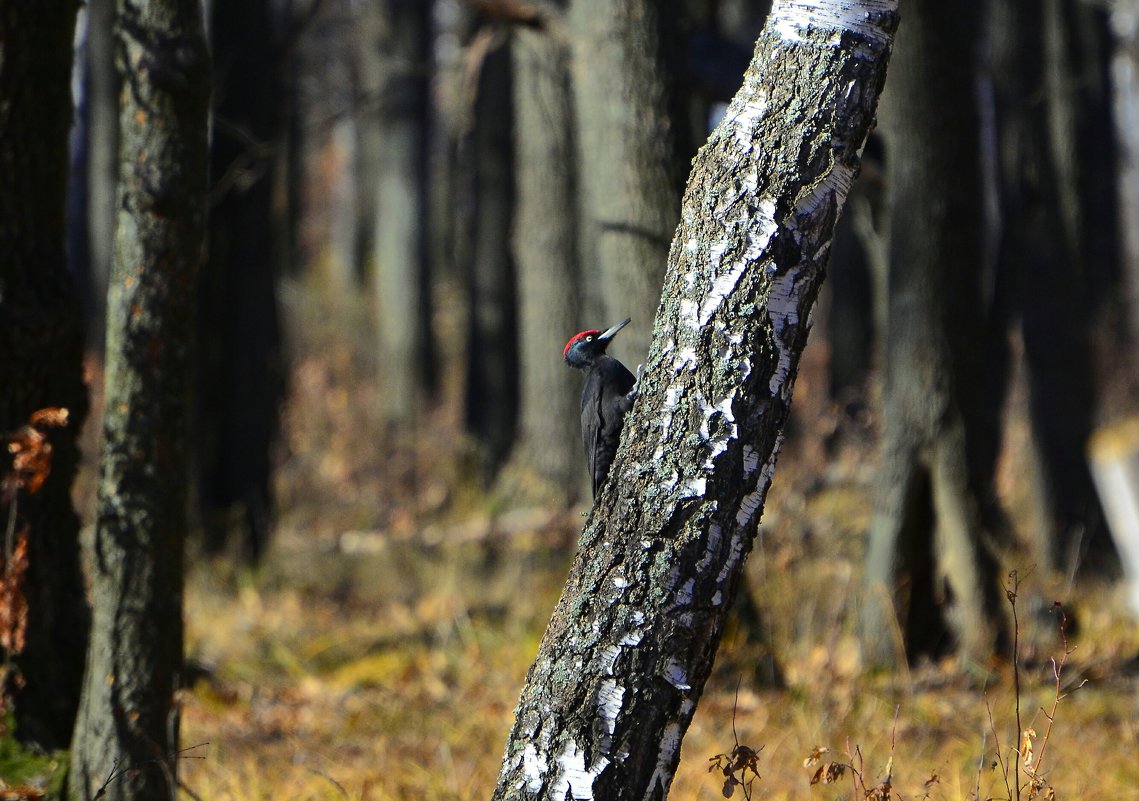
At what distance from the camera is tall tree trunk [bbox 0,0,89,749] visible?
4.47 m

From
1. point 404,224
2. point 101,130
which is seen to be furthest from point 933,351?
point 404,224

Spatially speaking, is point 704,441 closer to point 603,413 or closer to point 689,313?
point 689,313

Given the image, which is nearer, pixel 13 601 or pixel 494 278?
pixel 13 601

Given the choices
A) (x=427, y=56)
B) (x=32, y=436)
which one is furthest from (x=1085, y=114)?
(x=427, y=56)

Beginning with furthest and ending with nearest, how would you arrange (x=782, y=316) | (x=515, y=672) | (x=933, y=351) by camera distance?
(x=515, y=672) → (x=933, y=351) → (x=782, y=316)

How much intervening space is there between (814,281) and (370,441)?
439 inches

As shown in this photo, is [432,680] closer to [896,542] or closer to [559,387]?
[896,542]

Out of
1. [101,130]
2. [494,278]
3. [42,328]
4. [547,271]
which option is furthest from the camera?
[494,278]

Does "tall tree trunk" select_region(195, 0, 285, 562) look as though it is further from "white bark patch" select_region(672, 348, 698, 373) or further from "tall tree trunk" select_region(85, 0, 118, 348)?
"white bark patch" select_region(672, 348, 698, 373)

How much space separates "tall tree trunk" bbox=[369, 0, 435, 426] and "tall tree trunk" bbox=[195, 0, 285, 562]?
7.76 metres

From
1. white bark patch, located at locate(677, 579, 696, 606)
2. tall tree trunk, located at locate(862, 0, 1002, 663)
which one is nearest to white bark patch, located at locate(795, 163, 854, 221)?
white bark patch, located at locate(677, 579, 696, 606)

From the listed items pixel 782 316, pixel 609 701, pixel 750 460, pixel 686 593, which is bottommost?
pixel 609 701

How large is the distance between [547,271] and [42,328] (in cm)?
643

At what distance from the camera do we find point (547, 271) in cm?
1059
